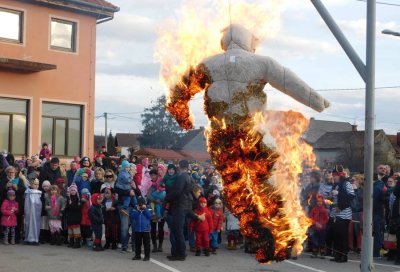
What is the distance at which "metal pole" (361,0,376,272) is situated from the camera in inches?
245

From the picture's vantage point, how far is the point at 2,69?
19.2 meters

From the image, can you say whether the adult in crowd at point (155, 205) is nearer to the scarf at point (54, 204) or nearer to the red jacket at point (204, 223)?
the red jacket at point (204, 223)

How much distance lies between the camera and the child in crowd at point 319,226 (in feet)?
34.6

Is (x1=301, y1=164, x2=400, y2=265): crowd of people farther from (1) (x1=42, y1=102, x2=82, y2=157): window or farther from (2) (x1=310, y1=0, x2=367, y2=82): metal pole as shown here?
(1) (x1=42, y1=102, x2=82, y2=157): window

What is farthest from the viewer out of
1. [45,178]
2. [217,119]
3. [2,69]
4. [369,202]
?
[2,69]

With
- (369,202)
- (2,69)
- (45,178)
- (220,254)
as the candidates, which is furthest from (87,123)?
(369,202)

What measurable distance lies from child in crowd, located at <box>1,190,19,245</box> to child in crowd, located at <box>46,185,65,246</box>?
647mm

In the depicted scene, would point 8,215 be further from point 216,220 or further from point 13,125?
point 13,125

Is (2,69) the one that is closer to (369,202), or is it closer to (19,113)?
(19,113)

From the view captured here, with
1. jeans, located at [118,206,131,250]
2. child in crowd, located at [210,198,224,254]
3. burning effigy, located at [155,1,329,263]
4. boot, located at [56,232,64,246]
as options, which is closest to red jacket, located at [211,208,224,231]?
child in crowd, located at [210,198,224,254]

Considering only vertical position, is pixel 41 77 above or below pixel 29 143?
above

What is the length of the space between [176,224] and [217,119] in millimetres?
5886

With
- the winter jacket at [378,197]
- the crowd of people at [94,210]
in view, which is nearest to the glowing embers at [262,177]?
the crowd of people at [94,210]

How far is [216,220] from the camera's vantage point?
39.1 ft
